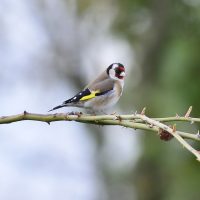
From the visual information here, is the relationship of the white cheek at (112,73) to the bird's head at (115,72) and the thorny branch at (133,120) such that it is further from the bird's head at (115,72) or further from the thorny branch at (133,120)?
the thorny branch at (133,120)

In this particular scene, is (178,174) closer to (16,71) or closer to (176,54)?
(176,54)

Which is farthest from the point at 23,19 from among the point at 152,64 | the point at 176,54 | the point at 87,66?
the point at 176,54

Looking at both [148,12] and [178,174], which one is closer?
[178,174]

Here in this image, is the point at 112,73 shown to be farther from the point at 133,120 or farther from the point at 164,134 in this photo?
the point at 164,134

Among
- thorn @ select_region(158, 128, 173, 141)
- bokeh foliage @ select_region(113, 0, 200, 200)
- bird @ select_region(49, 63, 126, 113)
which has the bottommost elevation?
thorn @ select_region(158, 128, 173, 141)

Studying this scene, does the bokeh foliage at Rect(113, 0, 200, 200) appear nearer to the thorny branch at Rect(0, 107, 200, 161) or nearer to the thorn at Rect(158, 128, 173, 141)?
the thorny branch at Rect(0, 107, 200, 161)

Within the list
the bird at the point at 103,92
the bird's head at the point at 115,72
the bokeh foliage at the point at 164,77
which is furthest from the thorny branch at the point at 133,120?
the bokeh foliage at the point at 164,77

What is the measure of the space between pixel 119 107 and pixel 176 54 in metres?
1.85

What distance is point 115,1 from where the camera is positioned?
13.2 metres

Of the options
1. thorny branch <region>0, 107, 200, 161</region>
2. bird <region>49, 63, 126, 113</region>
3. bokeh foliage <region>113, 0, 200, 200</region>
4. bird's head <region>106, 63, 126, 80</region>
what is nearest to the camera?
thorny branch <region>0, 107, 200, 161</region>

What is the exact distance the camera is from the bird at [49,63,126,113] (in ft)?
14.2

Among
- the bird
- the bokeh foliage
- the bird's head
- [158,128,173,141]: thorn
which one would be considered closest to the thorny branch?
[158,128,173,141]: thorn

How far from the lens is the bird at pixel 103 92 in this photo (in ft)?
14.2

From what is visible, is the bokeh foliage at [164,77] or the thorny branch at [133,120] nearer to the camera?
the thorny branch at [133,120]
